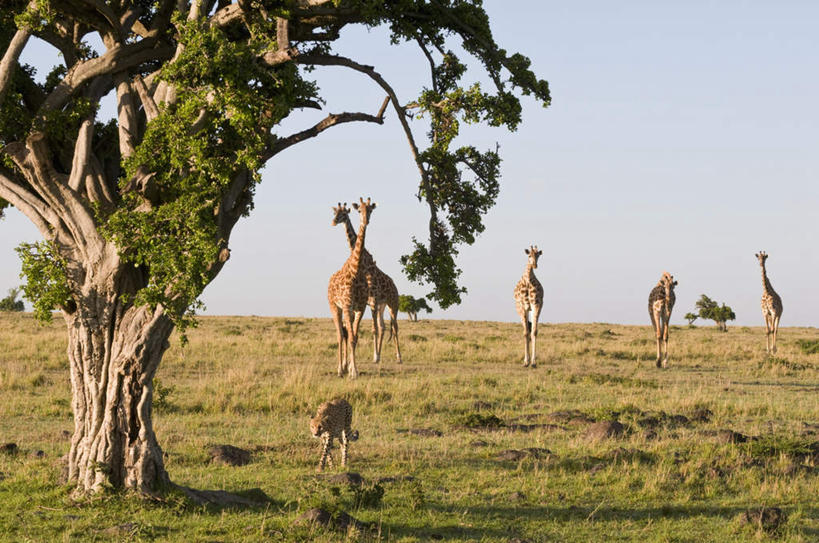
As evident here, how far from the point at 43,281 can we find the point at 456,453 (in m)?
6.75

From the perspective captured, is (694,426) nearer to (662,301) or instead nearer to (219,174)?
(219,174)

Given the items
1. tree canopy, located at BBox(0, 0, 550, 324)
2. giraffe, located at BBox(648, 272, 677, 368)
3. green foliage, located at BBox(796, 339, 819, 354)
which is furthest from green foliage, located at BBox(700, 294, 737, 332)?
tree canopy, located at BBox(0, 0, 550, 324)

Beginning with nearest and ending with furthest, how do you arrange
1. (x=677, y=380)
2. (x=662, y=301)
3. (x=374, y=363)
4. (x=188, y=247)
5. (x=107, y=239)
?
(x=188, y=247) → (x=107, y=239) → (x=677, y=380) → (x=374, y=363) → (x=662, y=301)

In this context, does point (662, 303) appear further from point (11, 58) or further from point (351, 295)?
point (11, 58)

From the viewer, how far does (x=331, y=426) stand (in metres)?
12.7

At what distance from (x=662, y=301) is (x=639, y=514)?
21255mm

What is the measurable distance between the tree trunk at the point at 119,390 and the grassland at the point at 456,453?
36 centimetres

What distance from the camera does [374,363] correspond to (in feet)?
87.2

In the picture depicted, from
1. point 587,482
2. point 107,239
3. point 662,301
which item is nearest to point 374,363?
point 662,301

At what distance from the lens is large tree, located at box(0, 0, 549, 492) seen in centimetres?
1020

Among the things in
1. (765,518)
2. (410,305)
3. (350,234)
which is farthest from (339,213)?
(410,305)

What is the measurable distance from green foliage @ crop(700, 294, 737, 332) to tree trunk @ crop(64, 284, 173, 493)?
169 ft

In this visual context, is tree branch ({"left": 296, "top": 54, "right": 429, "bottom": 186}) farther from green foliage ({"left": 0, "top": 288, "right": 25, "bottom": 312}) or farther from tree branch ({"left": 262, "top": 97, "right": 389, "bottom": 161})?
green foliage ({"left": 0, "top": 288, "right": 25, "bottom": 312})

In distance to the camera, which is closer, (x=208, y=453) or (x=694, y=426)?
(x=208, y=453)
